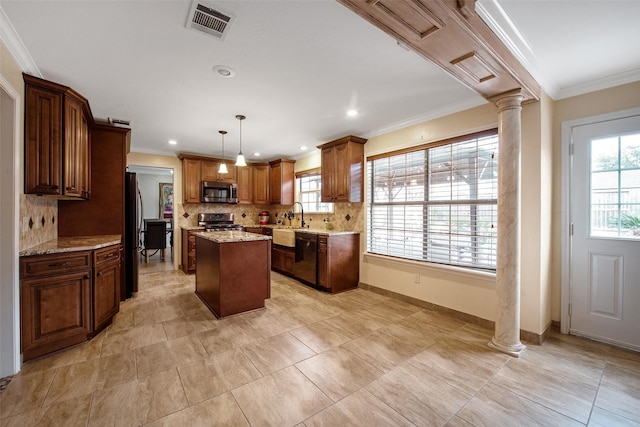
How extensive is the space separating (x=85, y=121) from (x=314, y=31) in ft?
9.75

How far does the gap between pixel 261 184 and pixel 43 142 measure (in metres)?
4.17

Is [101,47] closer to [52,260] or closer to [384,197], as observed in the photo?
[52,260]

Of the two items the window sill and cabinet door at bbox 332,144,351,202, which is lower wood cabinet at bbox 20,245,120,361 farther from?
the window sill

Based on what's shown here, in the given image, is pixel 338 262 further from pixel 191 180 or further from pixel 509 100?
pixel 191 180

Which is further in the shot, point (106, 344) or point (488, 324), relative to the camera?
point (488, 324)

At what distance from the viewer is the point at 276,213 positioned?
22.3 feet

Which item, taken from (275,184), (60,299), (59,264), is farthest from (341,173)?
(60,299)

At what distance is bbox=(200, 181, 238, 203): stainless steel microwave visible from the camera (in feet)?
18.7

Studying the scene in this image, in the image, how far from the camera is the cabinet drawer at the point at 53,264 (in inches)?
86.6

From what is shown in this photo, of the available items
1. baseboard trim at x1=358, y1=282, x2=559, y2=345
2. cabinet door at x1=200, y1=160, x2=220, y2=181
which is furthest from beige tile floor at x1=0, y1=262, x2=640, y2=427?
cabinet door at x1=200, y1=160, x2=220, y2=181

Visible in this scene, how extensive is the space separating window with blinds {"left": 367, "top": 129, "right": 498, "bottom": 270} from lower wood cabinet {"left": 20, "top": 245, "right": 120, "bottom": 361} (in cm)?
353

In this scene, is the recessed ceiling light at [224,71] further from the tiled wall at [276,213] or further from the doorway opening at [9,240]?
the tiled wall at [276,213]

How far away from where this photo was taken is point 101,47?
2088 mm

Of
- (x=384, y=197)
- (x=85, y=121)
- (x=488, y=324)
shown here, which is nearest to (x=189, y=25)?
(x=85, y=121)
